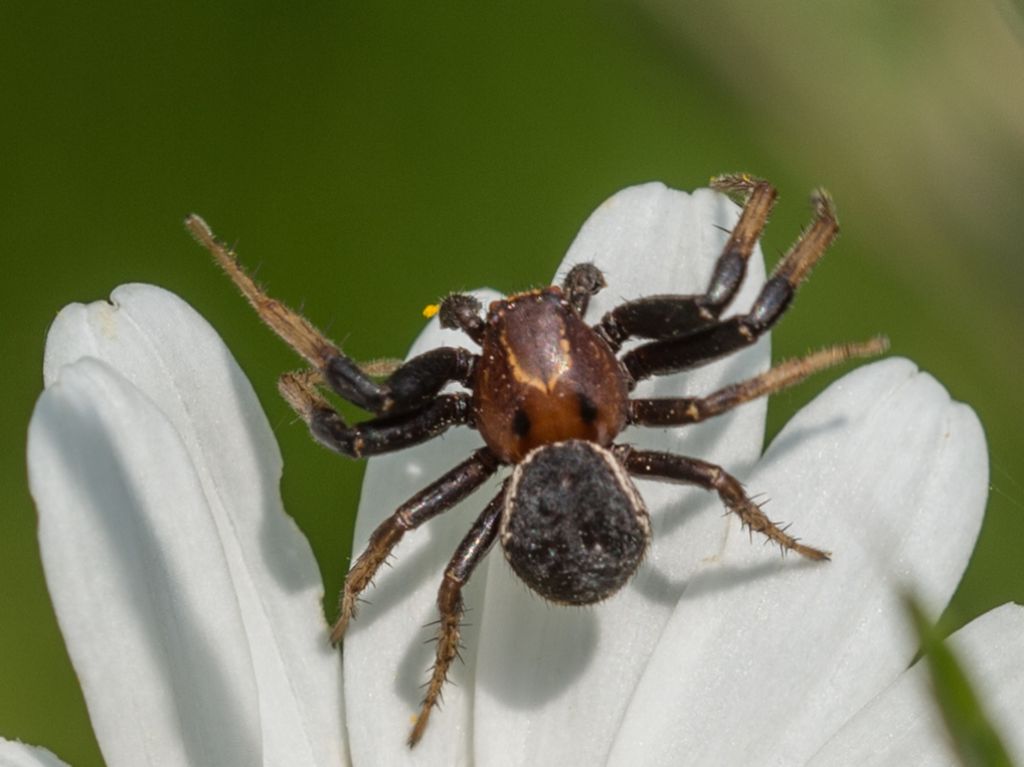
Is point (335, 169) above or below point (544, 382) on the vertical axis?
above

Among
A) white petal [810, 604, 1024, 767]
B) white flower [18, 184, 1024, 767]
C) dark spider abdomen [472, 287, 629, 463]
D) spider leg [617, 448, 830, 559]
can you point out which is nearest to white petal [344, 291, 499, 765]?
white flower [18, 184, 1024, 767]

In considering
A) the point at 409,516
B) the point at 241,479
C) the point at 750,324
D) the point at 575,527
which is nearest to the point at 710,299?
the point at 750,324

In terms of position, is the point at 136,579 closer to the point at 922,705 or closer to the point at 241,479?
the point at 241,479

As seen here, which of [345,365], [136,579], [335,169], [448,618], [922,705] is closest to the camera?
[136,579]

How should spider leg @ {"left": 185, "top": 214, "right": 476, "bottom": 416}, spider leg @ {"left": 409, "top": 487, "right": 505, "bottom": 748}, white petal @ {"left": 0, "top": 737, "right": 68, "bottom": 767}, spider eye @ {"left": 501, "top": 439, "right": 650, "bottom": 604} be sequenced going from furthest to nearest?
1. spider leg @ {"left": 185, "top": 214, "right": 476, "bottom": 416}
2. spider leg @ {"left": 409, "top": 487, "right": 505, "bottom": 748}
3. spider eye @ {"left": 501, "top": 439, "right": 650, "bottom": 604}
4. white petal @ {"left": 0, "top": 737, "right": 68, "bottom": 767}

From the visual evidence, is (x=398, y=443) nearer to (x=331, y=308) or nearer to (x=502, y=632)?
(x=502, y=632)

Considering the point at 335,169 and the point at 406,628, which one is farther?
the point at 335,169

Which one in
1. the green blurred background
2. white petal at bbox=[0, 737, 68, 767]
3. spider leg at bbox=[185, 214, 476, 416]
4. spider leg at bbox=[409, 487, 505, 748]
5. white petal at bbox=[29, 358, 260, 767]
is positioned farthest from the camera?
the green blurred background

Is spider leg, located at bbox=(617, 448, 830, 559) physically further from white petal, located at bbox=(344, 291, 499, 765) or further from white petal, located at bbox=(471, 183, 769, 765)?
white petal, located at bbox=(344, 291, 499, 765)
